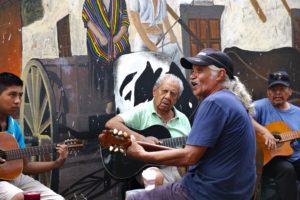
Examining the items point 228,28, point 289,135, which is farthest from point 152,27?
point 289,135

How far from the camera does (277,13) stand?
7.71m

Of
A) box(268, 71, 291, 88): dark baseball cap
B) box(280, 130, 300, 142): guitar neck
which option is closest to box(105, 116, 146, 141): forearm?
box(280, 130, 300, 142): guitar neck

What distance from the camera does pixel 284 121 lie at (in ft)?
21.4

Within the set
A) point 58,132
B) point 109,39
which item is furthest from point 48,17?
point 58,132

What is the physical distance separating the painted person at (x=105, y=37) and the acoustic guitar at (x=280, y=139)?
5.24 feet

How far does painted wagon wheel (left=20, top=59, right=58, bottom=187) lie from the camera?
5.71m

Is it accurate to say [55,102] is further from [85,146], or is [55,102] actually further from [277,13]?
[277,13]

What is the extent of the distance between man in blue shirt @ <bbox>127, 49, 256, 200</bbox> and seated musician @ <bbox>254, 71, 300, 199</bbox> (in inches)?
91.3

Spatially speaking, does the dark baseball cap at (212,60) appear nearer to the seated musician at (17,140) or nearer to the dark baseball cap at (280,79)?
Result: the seated musician at (17,140)

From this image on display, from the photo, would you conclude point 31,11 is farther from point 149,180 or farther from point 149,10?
point 149,180

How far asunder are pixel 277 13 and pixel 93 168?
10.9ft

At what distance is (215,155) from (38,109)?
250cm

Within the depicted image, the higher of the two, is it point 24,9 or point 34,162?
point 24,9

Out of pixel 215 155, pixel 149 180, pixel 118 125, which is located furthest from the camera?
pixel 118 125
